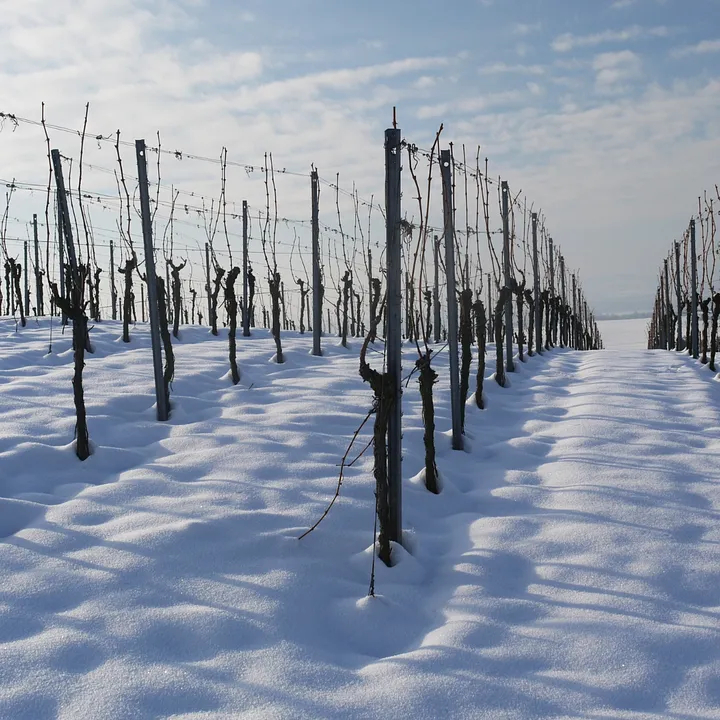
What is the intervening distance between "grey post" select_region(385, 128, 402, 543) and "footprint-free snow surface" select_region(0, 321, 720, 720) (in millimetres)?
332

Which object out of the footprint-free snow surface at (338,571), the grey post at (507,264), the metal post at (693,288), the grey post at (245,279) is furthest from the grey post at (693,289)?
the grey post at (245,279)

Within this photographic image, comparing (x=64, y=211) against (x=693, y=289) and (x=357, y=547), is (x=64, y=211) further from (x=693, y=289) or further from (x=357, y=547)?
(x=693, y=289)

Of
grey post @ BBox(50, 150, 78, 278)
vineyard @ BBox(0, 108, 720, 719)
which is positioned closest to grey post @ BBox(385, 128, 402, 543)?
vineyard @ BBox(0, 108, 720, 719)

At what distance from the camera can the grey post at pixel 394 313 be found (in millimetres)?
3773

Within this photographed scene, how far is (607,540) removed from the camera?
3.94 meters

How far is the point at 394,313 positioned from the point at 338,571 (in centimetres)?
138

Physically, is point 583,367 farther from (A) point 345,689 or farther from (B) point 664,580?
(A) point 345,689

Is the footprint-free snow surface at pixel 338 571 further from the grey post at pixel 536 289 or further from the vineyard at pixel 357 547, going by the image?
the grey post at pixel 536 289

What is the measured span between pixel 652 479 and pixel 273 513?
8.77 ft

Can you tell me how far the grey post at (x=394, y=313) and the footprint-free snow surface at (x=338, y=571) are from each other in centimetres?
33

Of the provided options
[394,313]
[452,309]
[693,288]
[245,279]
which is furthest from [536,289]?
[394,313]

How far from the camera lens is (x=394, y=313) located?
377 cm

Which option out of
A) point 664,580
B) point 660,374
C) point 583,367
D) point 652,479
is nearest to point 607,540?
point 664,580

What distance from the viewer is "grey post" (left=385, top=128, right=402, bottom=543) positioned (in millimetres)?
3773
